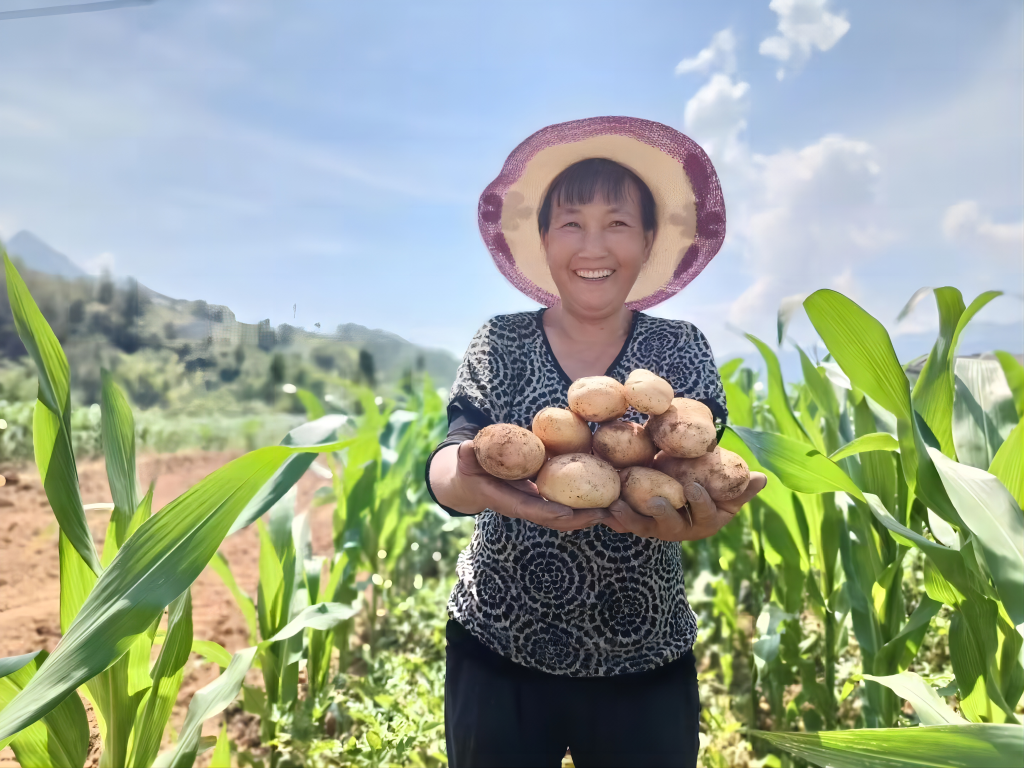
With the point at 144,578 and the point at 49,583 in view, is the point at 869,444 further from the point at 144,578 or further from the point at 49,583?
the point at 49,583

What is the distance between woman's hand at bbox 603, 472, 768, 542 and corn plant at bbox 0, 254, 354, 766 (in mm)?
334

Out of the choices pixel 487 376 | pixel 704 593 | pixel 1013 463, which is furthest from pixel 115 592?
pixel 704 593

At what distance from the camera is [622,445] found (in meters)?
0.74

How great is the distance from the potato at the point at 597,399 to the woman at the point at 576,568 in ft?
0.34

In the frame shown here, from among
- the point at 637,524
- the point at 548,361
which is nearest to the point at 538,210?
the point at 548,361

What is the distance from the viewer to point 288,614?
1.32 m

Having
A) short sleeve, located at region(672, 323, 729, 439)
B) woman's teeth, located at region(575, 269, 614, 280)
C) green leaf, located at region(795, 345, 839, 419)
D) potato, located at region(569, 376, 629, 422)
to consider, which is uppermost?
woman's teeth, located at region(575, 269, 614, 280)

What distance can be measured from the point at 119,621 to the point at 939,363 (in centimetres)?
105

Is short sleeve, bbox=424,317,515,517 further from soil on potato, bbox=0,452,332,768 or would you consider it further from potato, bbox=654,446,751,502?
soil on potato, bbox=0,452,332,768

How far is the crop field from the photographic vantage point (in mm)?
657

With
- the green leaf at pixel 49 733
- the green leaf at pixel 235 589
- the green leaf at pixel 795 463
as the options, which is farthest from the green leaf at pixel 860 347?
the green leaf at pixel 235 589

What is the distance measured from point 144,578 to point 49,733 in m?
0.39

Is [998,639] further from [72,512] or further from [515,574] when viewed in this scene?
[72,512]

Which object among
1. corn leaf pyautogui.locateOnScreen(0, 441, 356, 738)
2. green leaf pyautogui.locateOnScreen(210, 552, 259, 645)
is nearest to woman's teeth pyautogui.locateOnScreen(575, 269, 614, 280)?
corn leaf pyautogui.locateOnScreen(0, 441, 356, 738)
